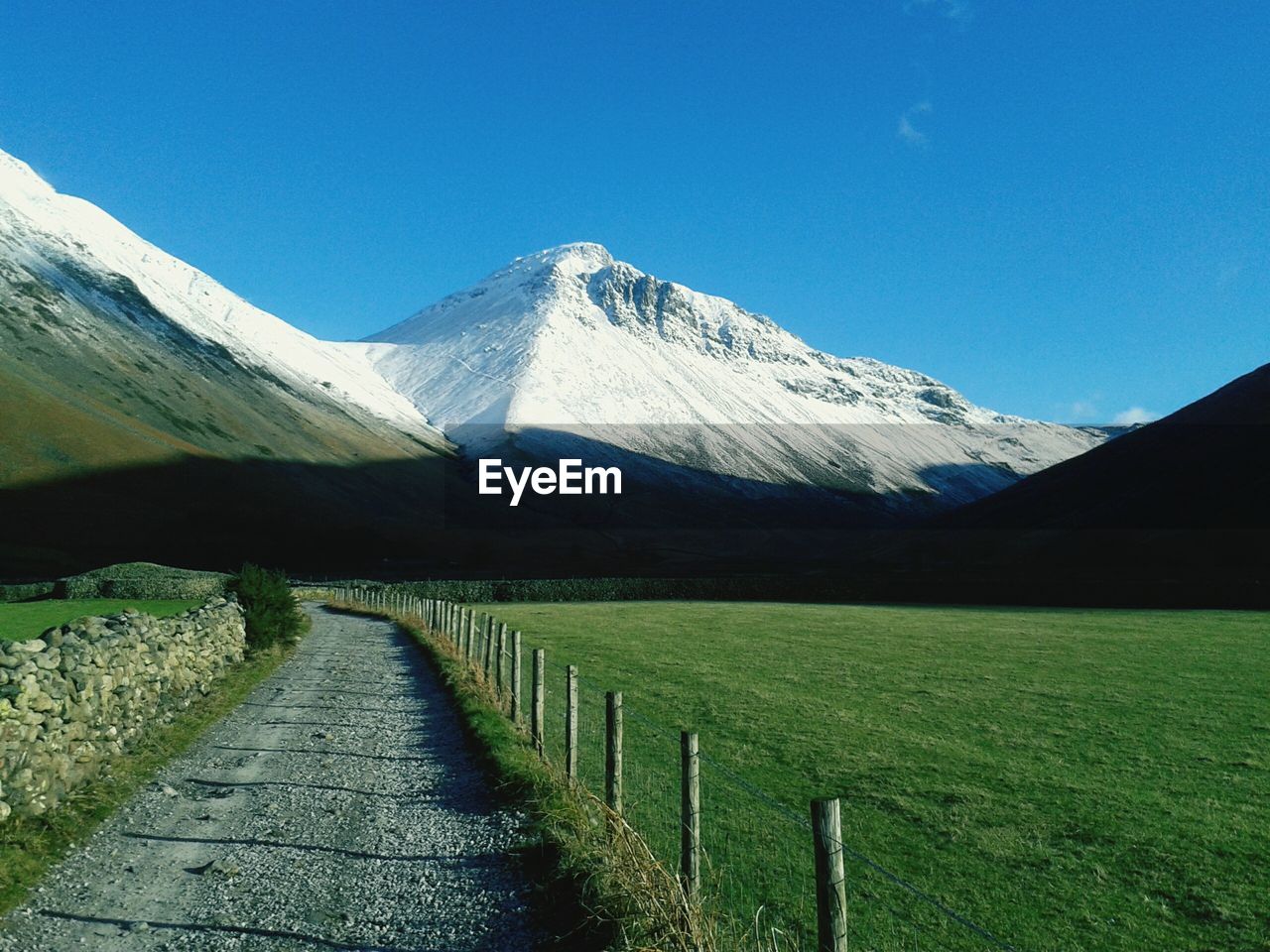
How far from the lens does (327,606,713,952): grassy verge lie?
26.3 feet

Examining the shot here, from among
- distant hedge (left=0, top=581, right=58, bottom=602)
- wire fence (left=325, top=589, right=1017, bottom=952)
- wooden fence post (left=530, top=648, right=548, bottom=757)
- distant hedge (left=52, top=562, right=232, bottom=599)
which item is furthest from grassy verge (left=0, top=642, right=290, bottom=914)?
distant hedge (left=0, top=581, right=58, bottom=602)

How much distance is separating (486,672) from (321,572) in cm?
11854

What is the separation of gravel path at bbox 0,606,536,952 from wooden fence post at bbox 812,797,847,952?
364 centimetres

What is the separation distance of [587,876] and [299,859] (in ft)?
13.5

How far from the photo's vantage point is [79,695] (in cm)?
1405

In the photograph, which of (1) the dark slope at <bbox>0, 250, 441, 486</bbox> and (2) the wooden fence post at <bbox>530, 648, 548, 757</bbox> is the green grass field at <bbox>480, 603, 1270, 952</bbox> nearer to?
(2) the wooden fence post at <bbox>530, 648, 548, 757</bbox>

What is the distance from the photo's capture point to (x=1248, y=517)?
422 ft

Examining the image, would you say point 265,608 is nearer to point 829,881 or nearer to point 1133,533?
point 829,881

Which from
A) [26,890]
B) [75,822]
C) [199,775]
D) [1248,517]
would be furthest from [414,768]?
[1248,517]

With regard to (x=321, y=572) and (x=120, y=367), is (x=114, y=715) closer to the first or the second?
(x=321, y=572)

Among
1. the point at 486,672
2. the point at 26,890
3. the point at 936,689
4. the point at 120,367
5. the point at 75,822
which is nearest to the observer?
the point at 26,890

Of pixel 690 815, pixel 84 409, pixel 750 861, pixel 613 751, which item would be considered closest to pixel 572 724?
pixel 613 751

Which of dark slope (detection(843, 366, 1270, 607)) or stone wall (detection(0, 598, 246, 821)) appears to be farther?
dark slope (detection(843, 366, 1270, 607))

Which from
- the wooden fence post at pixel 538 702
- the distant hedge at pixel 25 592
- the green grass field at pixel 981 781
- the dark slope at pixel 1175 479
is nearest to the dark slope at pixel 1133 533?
the dark slope at pixel 1175 479
